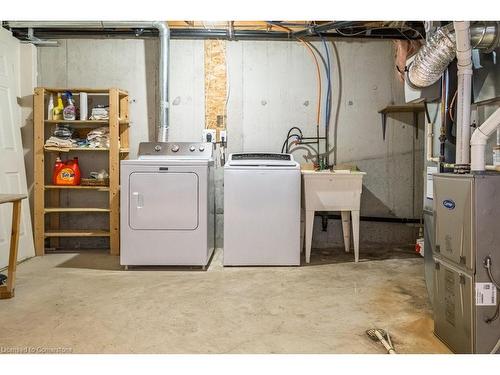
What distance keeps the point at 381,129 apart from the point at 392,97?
380 millimetres

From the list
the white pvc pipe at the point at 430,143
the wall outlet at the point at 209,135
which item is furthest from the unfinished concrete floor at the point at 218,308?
the wall outlet at the point at 209,135

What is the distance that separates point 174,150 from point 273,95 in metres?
1.33

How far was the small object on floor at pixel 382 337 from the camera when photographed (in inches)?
80.3

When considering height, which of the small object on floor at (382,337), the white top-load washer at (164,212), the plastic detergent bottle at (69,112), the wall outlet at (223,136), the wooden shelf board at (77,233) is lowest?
the small object on floor at (382,337)

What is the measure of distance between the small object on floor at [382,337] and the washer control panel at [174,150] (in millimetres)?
2427

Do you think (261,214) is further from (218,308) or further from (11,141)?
(11,141)

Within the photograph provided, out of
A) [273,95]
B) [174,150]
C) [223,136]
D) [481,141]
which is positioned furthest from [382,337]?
[273,95]

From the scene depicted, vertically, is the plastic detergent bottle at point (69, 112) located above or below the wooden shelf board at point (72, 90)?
below

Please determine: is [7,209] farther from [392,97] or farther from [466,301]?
[392,97]

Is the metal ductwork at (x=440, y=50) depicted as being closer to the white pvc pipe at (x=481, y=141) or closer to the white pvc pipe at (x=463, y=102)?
the white pvc pipe at (x=463, y=102)

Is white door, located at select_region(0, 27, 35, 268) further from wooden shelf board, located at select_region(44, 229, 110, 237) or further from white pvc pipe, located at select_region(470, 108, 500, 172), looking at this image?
white pvc pipe, located at select_region(470, 108, 500, 172)

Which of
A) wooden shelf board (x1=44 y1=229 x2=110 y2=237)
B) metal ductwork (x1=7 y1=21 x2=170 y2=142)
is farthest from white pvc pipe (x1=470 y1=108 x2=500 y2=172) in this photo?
wooden shelf board (x1=44 y1=229 x2=110 y2=237)

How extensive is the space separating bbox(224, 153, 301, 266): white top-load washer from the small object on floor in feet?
5.02

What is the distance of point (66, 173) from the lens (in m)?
4.29
